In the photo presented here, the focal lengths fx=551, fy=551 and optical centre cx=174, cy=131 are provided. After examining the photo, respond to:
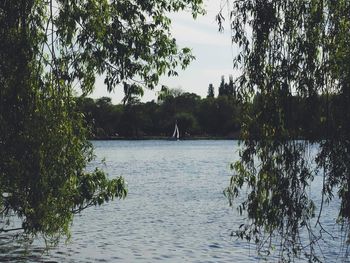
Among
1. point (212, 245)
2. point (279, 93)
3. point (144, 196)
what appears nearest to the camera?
point (279, 93)

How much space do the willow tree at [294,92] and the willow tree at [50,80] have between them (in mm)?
2795

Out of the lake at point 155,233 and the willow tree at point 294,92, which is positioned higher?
the willow tree at point 294,92

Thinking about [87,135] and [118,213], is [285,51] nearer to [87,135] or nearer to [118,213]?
[87,135]

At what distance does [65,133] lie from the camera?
10.5m

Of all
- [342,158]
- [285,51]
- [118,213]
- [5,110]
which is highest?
[285,51]

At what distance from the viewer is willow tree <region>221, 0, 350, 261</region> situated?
28.5 feet

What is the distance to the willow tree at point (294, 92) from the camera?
28.5ft

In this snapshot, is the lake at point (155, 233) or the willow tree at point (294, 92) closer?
the willow tree at point (294, 92)

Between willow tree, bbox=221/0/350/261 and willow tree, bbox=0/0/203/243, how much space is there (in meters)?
2.79

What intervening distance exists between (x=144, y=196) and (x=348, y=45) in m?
36.3

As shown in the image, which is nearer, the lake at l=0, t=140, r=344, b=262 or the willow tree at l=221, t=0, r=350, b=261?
the willow tree at l=221, t=0, r=350, b=261

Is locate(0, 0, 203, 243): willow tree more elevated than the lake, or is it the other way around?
locate(0, 0, 203, 243): willow tree

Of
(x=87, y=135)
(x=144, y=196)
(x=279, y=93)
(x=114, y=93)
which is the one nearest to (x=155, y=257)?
(x=87, y=135)

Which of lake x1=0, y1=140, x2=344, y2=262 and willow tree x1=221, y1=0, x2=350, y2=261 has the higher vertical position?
willow tree x1=221, y1=0, x2=350, y2=261
